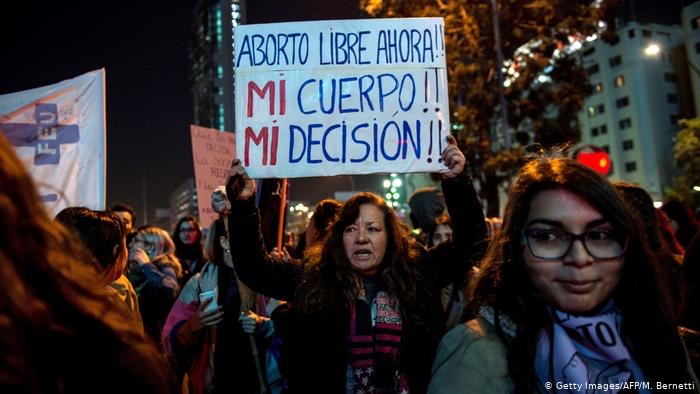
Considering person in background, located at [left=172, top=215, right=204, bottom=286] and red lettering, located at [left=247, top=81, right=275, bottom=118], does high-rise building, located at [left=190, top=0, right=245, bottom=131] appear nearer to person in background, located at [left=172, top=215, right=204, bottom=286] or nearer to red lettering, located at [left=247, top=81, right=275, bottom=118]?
person in background, located at [left=172, top=215, right=204, bottom=286]

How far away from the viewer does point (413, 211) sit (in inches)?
223

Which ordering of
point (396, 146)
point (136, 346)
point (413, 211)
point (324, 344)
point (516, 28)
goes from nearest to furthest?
point (136, 346)
point (324, 344)
point (396, 146)
point (413, 211)
point (516, 28)

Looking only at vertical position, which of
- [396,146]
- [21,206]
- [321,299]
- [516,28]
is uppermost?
[516,28]

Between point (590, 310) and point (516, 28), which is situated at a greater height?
point (516, 28)

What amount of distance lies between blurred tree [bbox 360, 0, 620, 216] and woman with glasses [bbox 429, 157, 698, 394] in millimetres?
12747

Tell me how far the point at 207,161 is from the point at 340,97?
11.5 ft

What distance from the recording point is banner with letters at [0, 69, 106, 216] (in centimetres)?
396

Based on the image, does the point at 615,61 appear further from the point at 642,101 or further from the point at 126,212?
the point at 126,212

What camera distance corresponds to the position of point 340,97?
11.1ft

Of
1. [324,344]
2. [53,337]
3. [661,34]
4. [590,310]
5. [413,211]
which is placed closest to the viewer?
[53,337]

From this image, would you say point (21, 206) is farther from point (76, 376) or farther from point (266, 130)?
point (266, 130)

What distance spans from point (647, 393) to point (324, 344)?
1537 millimetres

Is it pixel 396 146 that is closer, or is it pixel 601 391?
pixel 601 391

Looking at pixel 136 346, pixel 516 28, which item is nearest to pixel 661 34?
pixel 516 28
